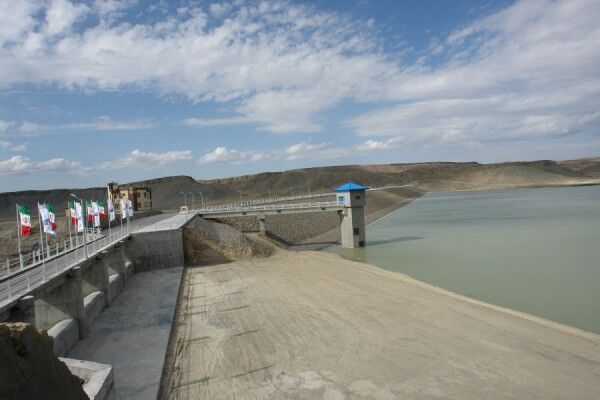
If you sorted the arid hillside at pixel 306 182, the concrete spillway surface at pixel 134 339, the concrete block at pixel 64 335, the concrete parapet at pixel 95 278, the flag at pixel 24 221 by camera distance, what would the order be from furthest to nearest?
the arid hillside at pixel 306 182 < the concrete parapet at pixel 95 278 < the flag at pixel 24 221 < the concrete block at pixel 64 335 < the concrete spillway surface at pixel 134 339

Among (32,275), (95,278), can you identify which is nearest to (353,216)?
(95,278)

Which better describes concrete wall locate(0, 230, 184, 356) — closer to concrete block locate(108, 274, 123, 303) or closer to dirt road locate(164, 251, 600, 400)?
concrete block locate(108, 274, 123, 303)

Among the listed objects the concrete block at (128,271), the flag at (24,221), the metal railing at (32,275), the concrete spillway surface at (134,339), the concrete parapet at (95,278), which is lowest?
the concrete spillway surface at (134,339)

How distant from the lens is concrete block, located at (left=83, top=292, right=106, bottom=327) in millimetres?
17906

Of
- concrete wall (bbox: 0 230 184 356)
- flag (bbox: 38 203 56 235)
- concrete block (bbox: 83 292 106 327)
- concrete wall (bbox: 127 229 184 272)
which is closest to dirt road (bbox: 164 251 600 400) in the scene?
concrete block (bbox: 83 292 106 327)

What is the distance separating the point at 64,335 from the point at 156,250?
1650 centimetres

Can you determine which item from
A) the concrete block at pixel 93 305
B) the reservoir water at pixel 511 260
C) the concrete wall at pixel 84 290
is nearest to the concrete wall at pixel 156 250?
the concrete wall at pixel 84 290

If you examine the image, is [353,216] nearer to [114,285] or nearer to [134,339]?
[114,285]

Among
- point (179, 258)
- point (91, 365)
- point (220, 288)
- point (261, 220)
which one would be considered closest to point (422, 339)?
point (91, 365)

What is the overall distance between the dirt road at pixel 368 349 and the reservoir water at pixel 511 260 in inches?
113

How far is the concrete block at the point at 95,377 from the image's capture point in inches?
356

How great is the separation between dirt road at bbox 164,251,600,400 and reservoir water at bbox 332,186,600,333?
9.40 feet

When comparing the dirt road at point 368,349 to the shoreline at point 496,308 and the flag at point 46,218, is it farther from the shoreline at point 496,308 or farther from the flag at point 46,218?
the flag at point 46,218

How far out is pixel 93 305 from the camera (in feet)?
61.8
